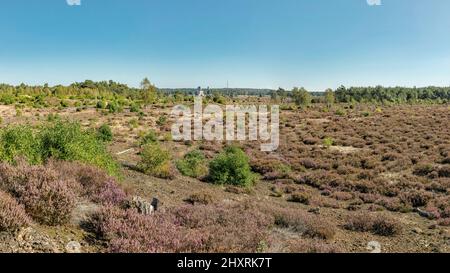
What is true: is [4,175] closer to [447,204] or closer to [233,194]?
[233,194]

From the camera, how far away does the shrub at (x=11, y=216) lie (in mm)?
6094

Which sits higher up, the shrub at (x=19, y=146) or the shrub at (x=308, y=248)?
the shrub at (x=19, y=146)

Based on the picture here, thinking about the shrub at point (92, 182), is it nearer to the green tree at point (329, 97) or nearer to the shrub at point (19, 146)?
the shrub at point (19, 146)

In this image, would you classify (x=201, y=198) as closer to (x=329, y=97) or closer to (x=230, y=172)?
(x=230, y=172)

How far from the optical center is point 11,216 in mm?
6152

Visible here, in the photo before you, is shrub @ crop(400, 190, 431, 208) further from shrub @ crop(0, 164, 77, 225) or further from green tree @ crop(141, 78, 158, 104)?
green tree @ crop(141, 78, 158, 104)

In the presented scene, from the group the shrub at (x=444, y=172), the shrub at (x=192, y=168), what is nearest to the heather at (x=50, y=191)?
the shrub at (x=192, y=168)

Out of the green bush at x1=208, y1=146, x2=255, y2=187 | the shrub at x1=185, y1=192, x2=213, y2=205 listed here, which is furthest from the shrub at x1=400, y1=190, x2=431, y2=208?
the shrub at x1=185, y1=192, x2=213, y2=205

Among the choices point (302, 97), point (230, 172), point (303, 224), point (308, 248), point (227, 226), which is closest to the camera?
point (308, 248)

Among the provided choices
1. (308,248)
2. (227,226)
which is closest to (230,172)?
(227,226)

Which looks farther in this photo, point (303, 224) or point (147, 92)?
point (147, 92)

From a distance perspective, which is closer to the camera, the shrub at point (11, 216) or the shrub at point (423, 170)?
the shrub at point (11, 216)
